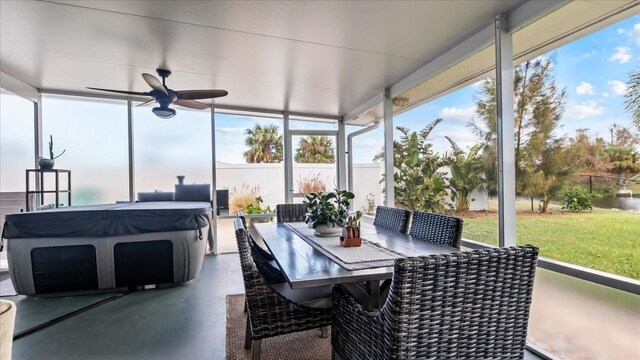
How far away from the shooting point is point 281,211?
3475mm

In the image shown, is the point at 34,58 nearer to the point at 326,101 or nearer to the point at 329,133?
the point at 326,101

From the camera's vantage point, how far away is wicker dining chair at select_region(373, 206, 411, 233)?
104 inches

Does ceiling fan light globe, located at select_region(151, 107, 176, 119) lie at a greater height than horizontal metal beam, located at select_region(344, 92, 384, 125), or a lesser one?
lesser

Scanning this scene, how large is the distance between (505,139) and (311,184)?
147 inches

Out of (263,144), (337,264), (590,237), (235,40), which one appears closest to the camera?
(337,264)

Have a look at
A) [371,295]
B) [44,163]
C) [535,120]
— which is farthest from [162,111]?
[535,120]

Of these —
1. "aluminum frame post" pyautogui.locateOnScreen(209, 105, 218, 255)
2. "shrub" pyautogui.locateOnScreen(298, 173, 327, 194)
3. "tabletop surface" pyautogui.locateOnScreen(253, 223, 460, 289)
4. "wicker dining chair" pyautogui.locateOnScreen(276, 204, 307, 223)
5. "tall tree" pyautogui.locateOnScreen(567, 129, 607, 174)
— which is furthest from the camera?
"shrub" pyautogui.locateOnScreen(298, 173, 327, 194)

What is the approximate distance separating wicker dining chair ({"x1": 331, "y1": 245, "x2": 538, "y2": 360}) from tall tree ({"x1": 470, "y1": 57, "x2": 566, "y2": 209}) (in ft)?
4.73

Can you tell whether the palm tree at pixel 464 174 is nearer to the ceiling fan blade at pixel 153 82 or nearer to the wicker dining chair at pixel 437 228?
the wicker dining chair at pixel 437 228

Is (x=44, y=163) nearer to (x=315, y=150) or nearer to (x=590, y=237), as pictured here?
(x=315, y=150)

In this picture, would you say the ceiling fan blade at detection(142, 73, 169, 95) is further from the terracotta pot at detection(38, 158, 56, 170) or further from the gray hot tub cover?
the terracotta pot at detection(38, 158, 56, 170)

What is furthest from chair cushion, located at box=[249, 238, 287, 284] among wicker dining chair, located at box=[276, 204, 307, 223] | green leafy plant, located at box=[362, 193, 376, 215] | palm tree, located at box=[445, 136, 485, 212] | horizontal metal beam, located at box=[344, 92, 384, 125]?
green leafy plant, located at box=[362, 193, 376, 215]

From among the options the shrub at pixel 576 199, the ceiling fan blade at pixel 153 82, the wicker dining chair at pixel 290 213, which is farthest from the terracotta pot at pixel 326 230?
the ceiling fan blade at pixel 153 82

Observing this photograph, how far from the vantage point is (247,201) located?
211 inches
